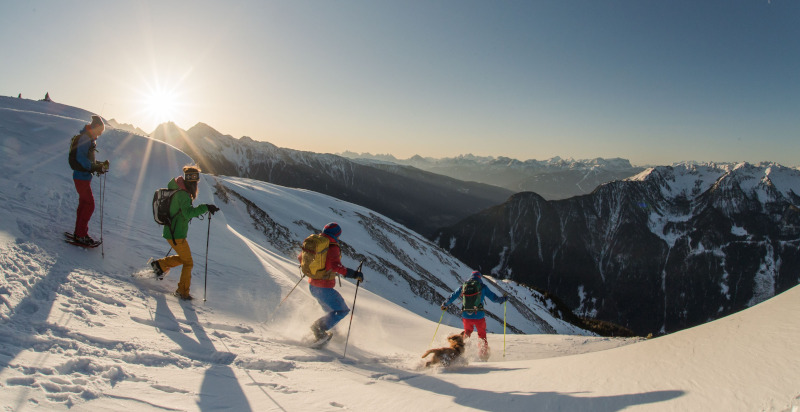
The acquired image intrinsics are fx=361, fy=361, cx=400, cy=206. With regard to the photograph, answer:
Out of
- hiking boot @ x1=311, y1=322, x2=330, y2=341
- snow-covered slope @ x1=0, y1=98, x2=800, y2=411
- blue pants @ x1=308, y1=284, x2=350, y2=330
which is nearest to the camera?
snow-covered slope @ x1=0, y1=98, x2=800, y2=411

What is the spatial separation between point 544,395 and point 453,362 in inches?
114

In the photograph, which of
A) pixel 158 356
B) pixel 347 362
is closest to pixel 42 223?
pixel 158 356

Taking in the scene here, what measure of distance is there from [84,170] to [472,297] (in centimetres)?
968

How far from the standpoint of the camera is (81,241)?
24.6 ft

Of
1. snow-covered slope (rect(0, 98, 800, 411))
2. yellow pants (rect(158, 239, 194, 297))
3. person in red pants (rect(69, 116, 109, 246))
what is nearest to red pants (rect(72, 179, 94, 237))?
person in red pants (rect(69, 116, 109, 246))

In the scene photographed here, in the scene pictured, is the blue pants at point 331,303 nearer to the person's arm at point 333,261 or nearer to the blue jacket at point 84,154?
the person's arm at point 333,261

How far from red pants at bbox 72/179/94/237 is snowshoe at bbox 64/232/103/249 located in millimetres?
94

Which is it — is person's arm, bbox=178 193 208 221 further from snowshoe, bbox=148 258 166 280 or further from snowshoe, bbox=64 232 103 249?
snowshoe, bbox=64 232 103 249

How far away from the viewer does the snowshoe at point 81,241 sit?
24.4 ft

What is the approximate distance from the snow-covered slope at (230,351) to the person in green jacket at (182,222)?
38cm

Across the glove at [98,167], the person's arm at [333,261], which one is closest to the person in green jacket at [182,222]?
the glove at [98,167]

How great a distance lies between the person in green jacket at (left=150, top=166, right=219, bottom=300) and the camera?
718 centimetres

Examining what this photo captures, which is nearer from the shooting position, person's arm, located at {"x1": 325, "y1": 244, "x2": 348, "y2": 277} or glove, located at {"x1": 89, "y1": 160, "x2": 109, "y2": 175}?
person's arm, located at {"x1": 325, "y1": 244, "x2": 348, "y2": 277}

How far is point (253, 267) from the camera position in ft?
35.9
